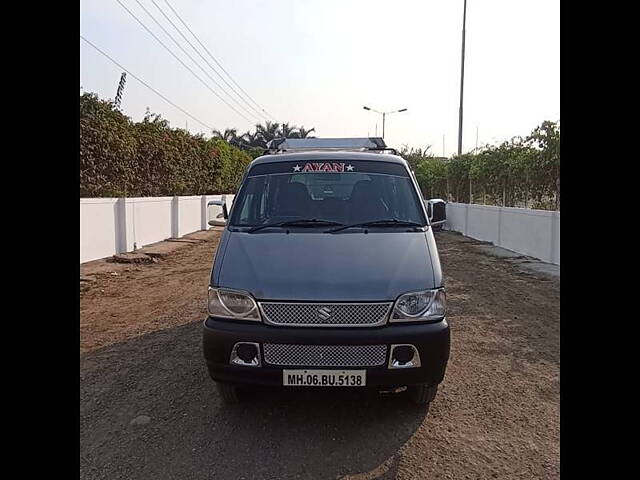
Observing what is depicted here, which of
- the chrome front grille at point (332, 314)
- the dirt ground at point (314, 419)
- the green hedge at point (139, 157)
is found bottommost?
the dirt ground at point (314, 419)

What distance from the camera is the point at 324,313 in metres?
3.67

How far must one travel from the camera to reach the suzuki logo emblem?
3.67 m

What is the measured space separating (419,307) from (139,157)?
1519cm

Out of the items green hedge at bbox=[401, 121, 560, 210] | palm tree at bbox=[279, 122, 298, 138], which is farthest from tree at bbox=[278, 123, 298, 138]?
green hedge at bbox=[401, 121, 560, 210]

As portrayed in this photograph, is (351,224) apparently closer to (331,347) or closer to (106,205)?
(331,347)

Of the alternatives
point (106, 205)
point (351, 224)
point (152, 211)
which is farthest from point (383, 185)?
point (152, 211)

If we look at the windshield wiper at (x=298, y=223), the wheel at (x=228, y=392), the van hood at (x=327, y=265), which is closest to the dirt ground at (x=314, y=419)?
the wheel at (x=228, y=392)

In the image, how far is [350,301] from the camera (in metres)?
3.67

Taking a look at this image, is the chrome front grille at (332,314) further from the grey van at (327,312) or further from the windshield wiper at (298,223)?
the windshield wiper at (298,223)

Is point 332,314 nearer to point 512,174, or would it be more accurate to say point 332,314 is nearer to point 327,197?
point 327,197

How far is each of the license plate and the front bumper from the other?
0.16 ft

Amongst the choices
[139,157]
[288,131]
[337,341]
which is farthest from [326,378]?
[288,131]

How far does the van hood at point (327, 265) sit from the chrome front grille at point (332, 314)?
0.06 m

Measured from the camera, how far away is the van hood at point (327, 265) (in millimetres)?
3717
